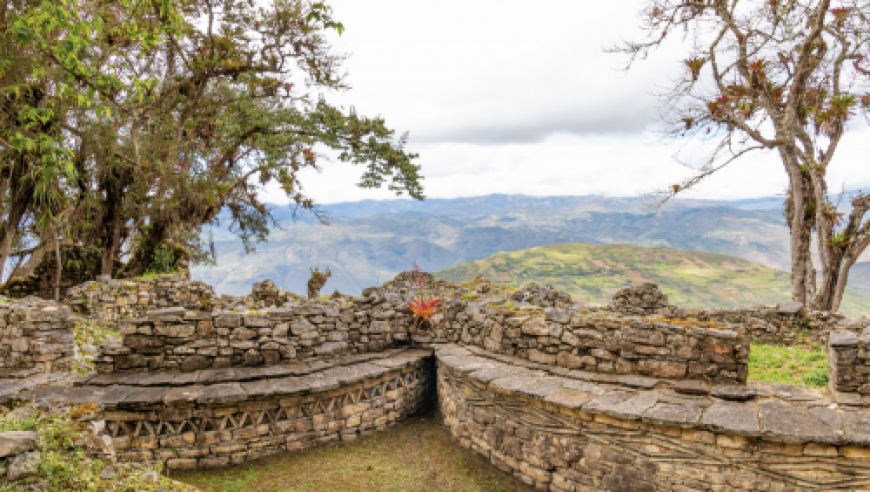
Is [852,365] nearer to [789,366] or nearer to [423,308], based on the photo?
[789,366]

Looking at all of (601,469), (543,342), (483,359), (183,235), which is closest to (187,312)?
(483,359)

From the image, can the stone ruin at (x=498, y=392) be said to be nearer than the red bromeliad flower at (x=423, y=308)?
Yes

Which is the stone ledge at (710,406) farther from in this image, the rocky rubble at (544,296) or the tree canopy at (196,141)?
the tree canopy at (196,141)

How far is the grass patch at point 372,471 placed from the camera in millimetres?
5914

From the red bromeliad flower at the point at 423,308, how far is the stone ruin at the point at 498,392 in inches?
10.3

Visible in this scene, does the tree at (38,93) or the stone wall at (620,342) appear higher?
the tree at (38,93)

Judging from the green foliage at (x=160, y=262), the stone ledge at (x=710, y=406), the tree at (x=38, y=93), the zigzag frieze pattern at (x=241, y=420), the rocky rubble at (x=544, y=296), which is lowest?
the zigzag frieze pattern at (x=241, y=420)

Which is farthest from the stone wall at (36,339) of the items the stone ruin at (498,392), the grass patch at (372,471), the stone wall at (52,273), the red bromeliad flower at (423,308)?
the stone wall at (52,273)

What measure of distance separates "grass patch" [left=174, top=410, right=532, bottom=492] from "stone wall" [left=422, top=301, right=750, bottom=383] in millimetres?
2008

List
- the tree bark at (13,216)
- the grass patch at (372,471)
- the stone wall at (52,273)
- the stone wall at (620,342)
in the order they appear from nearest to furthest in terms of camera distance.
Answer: the stone wall at (620,342) < the grass patch at (372,471) < the tree bark at (13,216) < the stone wall at (52,273)

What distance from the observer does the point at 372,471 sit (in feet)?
20.8

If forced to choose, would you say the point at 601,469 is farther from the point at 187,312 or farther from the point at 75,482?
the point at 187,312

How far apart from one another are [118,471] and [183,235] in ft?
52.7

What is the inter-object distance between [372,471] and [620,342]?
433cm
